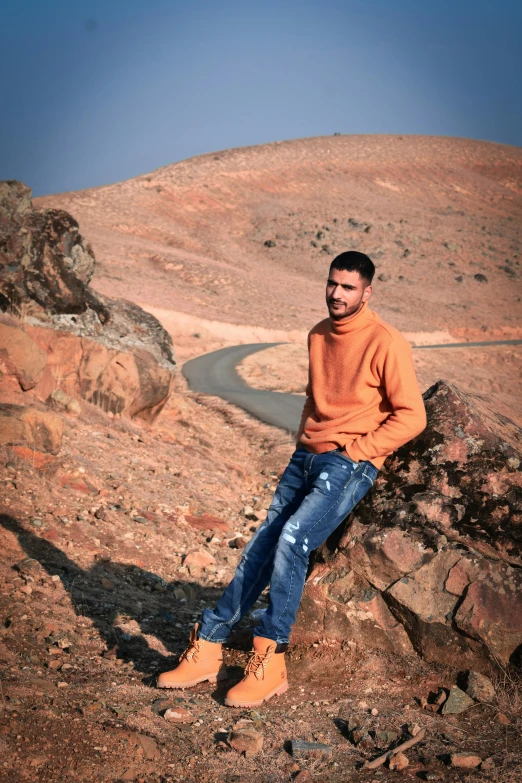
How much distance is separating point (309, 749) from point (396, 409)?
2.02 metres

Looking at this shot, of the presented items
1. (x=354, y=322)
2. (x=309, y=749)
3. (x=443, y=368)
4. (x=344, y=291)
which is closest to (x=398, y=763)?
(x=309, y=749)

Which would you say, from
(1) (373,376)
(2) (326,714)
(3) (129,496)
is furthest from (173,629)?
(3) (129,496)

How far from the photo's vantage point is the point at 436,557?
4688 mm

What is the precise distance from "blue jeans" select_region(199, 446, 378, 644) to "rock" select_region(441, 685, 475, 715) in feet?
3.26

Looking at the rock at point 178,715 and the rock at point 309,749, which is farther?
the rock at point 178,715

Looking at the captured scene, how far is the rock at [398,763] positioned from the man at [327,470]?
2.96 feet

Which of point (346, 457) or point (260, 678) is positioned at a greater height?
point (346, 457)

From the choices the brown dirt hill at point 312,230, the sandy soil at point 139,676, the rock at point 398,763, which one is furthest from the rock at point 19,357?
the brown dirt hill at point 312,230

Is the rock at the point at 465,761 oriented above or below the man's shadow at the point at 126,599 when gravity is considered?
above

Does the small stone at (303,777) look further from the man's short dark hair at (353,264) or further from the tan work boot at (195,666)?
the man's short dark hair at (353,264)

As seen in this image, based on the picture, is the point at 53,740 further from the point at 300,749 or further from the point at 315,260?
the point at 315,260

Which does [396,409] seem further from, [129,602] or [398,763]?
[129,602]

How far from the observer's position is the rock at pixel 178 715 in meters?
4.10

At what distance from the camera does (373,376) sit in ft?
15.2
